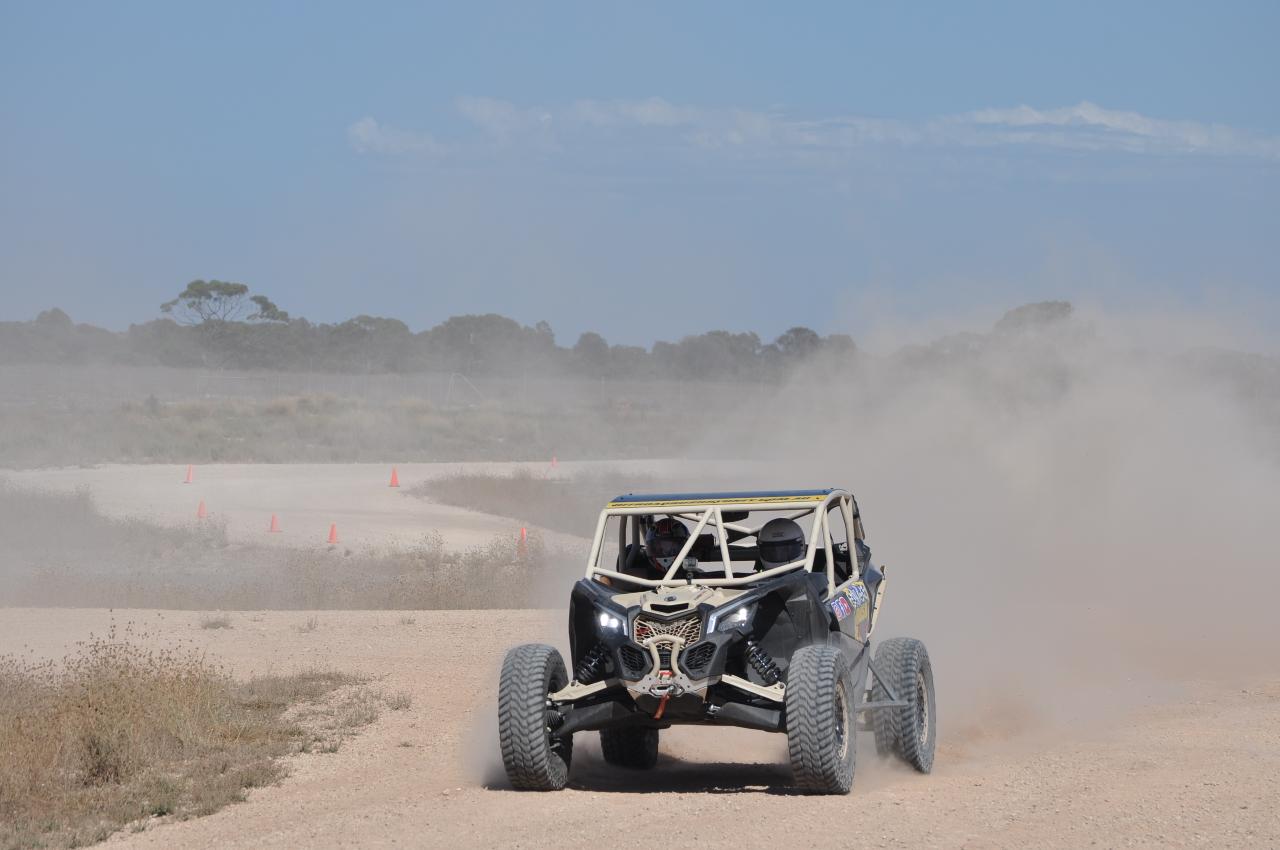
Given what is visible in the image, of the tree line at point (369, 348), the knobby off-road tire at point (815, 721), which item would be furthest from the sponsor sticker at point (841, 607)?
the tree line at point (369, 348)

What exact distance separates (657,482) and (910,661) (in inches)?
1481

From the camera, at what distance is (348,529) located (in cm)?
3509

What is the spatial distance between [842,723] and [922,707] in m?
1.74

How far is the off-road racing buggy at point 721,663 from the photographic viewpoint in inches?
387

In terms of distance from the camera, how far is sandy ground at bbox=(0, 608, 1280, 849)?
8953 millimetres

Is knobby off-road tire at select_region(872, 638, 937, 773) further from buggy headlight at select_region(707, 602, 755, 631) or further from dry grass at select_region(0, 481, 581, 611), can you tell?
dry grass at select_region(0, 481, 581, 611)

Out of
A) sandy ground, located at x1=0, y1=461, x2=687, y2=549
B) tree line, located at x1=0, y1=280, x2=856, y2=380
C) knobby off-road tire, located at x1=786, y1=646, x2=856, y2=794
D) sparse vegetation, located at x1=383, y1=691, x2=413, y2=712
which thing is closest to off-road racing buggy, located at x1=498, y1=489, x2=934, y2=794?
knobby off-road tire, located at x1=786, y1=646, x2=856, y2=794

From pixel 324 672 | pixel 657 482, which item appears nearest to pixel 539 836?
pixel 324 672

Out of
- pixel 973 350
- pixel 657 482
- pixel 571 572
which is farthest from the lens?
pixel 657 482

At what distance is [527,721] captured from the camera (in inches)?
395

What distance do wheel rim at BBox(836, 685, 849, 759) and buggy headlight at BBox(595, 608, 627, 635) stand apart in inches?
56.6

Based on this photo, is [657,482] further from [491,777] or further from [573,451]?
[491,777]

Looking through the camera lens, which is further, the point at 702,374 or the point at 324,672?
the point at 702,374

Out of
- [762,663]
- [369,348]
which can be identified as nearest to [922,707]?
[762,663]
